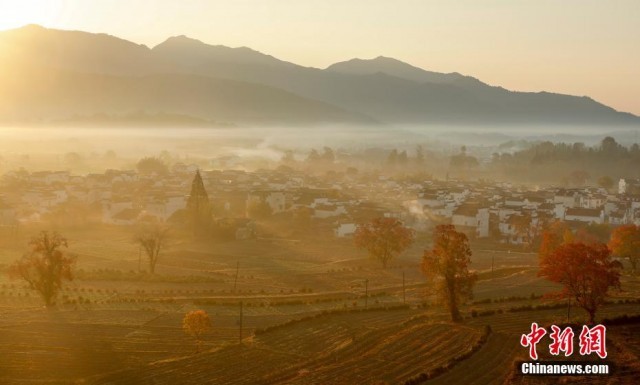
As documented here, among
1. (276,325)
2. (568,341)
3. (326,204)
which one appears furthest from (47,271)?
(326,204)

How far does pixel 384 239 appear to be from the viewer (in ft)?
101

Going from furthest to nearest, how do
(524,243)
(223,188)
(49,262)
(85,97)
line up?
(85,97) → (223,188) → (524,243) → (49,262)

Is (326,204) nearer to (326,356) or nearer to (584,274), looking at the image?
(584,274)

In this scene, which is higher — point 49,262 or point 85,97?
point 85,97

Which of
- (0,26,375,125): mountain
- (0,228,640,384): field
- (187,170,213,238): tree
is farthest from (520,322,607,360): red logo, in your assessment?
(0,26,375,125): mountain

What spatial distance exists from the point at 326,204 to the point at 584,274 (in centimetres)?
2750

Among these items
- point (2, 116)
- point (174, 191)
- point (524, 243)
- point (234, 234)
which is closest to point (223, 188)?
point (174, 191)

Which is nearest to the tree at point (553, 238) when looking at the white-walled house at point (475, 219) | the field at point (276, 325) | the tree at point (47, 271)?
the field at point (276, 325)

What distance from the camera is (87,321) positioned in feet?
65.9

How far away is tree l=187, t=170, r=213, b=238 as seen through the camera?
125 feet

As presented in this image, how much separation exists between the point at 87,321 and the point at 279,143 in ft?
439

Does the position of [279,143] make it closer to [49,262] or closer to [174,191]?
[174,191]

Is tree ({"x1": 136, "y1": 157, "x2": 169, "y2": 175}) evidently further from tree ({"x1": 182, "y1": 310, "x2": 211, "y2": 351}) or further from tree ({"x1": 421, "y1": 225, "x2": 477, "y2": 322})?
tree ({"x1": 182, "y1": 310, "x2": 211, "y2": 351})

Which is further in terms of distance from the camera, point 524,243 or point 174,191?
point 174,191
